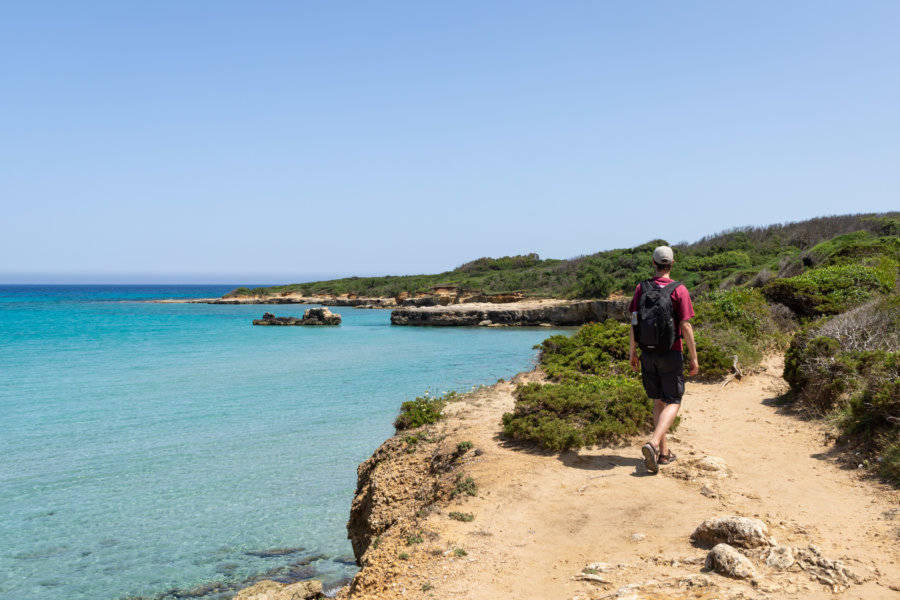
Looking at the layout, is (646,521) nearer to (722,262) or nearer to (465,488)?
(465,488)

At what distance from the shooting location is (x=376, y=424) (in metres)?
11.7

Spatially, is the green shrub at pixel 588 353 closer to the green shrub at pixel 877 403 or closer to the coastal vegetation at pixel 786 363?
the coastal vegetation at pixel 786 363

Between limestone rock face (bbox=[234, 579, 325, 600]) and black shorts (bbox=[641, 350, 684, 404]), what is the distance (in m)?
3.97

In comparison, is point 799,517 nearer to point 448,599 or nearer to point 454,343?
point 448,599

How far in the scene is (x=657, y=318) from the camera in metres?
5.62

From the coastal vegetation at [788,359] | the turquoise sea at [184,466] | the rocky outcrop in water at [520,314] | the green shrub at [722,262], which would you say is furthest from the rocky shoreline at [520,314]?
the turquoise sea at [184,466]

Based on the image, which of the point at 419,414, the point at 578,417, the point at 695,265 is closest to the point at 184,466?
the point at 419,414

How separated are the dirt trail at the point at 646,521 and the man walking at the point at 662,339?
53cm

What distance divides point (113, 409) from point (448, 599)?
41.2 ft

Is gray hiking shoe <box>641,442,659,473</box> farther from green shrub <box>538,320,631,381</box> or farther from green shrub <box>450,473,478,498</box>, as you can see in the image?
green shrub <box>538,320,631,381</box>

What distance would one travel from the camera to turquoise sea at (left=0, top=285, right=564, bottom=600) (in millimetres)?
6402

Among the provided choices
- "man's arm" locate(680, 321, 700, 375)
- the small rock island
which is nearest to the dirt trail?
"man's arm" locate(680, 321, 700, 375)

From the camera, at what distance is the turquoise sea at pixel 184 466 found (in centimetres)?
640

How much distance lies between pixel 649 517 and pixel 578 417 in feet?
7.96
